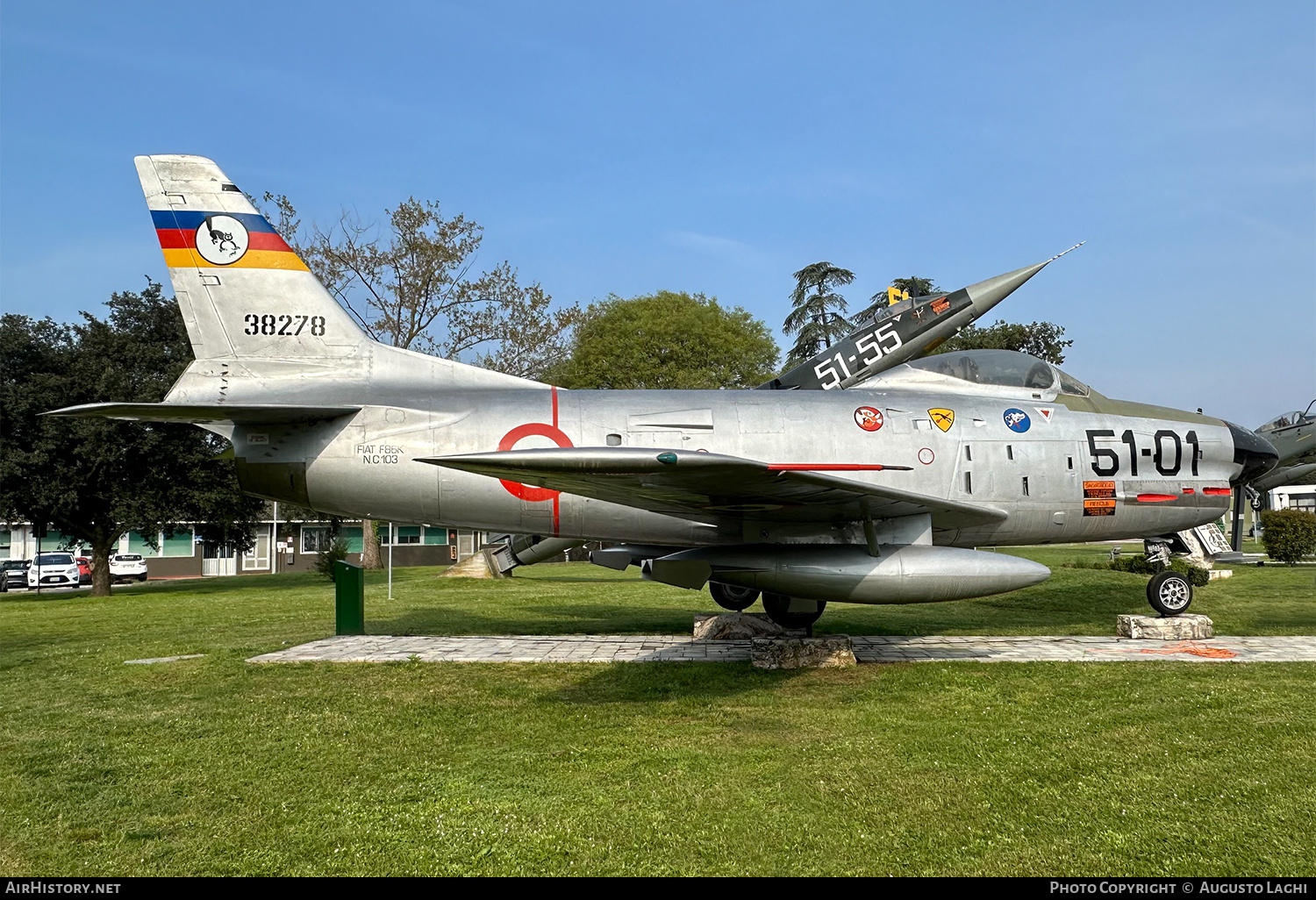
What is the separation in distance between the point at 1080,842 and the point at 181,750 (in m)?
6.23

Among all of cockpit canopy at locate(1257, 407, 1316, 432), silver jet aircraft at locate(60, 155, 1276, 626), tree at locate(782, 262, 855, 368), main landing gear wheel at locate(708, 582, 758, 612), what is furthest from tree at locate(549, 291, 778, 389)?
silver jet aircraft at locate(60, 155, 1276, 626)

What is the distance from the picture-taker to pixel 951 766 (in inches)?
242

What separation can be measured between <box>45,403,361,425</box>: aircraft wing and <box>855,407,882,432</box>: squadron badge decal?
217 inches

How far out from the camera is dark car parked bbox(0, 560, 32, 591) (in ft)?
136

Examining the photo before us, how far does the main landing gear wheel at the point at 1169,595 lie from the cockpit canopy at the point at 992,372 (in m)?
3.09

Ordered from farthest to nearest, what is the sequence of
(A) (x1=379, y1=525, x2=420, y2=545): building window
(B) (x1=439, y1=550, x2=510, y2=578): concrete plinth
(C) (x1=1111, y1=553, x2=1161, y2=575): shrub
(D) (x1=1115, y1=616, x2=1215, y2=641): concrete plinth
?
(A) (x1=379, y1=525, x2=420, y2=545): building window < (B) (x1=439, y1=550, x2=510, y2=578): concrete plinth < (C) (x1=1111, y1=553, x2=1161, y2=575): shrub < (D) (x1=1115, y1=616, x2=1215, y2=641): concrete plinth

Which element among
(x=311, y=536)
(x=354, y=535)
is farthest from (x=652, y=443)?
(x=311, y=536)

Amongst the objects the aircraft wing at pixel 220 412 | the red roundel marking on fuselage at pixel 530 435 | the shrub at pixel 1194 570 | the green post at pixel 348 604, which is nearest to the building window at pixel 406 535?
the green post at pixel 348 604

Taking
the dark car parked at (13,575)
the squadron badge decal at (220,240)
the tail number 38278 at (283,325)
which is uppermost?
the squadron badge decal at (220,240)

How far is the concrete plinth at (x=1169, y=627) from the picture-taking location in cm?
1179

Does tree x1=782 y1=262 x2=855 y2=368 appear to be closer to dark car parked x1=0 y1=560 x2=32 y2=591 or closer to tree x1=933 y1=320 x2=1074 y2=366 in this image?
tree x1=933 y1=320 x2=1074 y2=366

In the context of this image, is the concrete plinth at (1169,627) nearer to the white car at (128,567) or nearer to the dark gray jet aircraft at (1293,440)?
the dark gray jet aircraft at (1293,440)

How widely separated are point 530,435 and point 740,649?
13.6 feet
